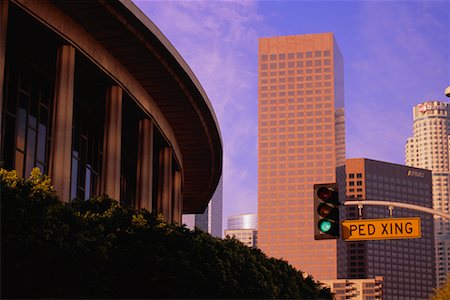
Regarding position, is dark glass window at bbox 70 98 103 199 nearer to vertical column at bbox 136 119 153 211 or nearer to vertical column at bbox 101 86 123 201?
vertical column at bbox 101 86 123 201

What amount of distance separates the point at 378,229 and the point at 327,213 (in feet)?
12.1

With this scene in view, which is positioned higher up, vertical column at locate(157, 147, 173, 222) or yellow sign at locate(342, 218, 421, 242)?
vertical column at locate(157, 147, 173, 222)

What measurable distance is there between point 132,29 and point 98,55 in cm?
331

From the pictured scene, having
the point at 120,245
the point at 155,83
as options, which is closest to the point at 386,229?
the point at 120,245

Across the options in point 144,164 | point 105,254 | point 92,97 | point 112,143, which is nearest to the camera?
point 105,254

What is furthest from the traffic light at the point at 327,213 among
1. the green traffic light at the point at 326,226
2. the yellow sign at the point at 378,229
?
the yellow sign at the point at 378,229

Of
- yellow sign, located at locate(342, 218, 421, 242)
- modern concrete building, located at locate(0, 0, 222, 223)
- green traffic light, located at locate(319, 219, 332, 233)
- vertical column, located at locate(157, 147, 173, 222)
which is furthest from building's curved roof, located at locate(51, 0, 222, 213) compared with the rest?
green traffic light, located at locate(319, 219, 332, 233)

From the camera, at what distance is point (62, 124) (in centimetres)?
4425

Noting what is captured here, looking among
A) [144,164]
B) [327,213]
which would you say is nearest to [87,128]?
[144,164]

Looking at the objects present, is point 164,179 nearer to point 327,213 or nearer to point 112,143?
point 112,143

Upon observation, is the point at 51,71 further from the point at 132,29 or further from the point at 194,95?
the point at 194,95

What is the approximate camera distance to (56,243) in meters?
31.8

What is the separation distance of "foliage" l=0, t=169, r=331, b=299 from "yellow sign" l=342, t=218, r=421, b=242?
40.8ft

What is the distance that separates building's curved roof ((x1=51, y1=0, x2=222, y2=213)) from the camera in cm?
4482
